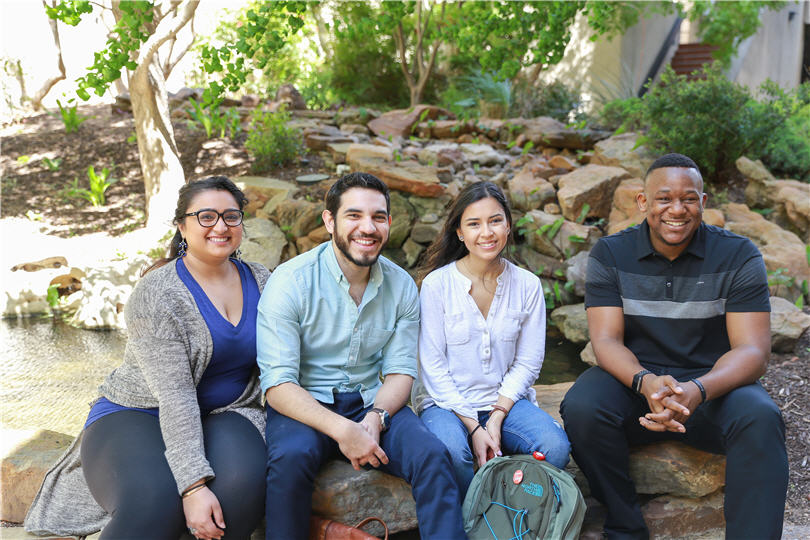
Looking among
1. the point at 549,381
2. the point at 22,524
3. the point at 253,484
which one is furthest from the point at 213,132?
the point at 253,484

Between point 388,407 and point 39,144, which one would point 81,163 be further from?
point 388,407

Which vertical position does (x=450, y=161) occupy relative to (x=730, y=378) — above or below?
above

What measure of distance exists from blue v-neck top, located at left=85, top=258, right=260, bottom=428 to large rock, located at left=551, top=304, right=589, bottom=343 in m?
3.33

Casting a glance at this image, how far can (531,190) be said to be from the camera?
22.0ft

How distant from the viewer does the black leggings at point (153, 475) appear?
2.03m

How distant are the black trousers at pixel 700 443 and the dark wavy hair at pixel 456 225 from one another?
763 mm

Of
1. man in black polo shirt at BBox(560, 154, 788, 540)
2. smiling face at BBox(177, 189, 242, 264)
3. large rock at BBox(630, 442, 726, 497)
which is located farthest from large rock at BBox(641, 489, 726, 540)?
smiling face at BBox(177, 189, 242, 264)

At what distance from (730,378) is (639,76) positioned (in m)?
10.9

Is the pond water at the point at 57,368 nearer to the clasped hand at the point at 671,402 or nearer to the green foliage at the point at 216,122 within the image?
A: the clasped hand at the point at 671,402

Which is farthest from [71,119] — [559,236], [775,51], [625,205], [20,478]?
[775,51]

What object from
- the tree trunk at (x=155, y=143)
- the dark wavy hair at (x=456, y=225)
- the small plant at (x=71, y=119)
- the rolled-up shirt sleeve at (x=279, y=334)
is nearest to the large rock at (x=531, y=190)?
the tree trunk at (x=155, y=143)

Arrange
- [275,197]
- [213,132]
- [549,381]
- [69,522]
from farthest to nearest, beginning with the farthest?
1. [213,132]
2. [275,197]
3. [549,381]
4. [69,522]

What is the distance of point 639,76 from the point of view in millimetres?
12008

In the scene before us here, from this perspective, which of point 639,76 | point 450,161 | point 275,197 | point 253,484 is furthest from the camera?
point 639,76
